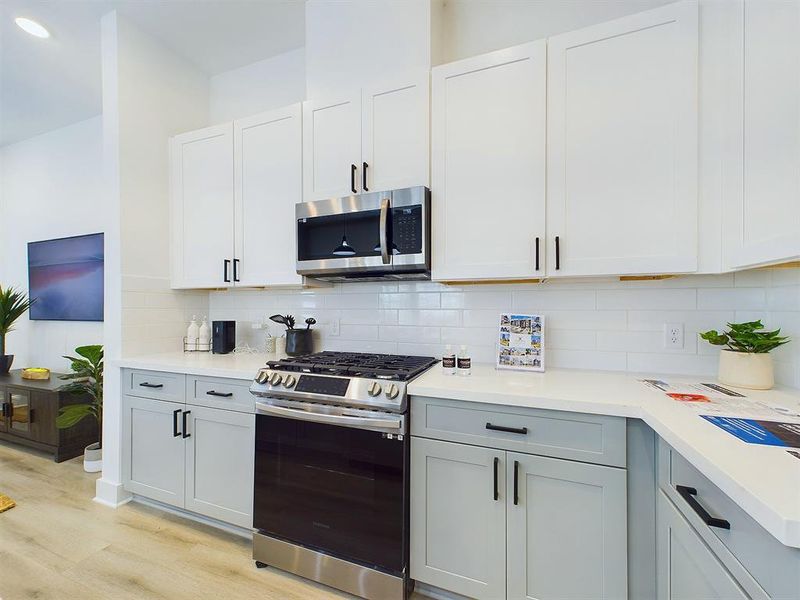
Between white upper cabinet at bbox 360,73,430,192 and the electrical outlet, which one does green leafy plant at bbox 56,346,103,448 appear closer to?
white upper cabinet at bbox 360,73,430,192

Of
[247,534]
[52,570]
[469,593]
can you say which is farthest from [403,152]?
[52,570]

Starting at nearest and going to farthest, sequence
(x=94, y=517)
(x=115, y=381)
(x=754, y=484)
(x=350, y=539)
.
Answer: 1. (x=754, y=484)
2. (x=350, y=539)
3. (x=94, y=517)
4. (x=115, y=381)

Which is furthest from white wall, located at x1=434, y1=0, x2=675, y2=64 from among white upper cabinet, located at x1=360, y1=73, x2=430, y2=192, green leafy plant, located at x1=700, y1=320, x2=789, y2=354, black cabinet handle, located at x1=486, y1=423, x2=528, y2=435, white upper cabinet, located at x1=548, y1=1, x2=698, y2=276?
black cabinet handle, located at x1=486, y1=423, x2=528, y2=435

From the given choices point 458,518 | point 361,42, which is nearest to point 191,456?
point 458,518

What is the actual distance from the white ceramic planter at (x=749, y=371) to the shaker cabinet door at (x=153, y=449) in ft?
8.72

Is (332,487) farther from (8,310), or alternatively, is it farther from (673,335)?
(8,310)

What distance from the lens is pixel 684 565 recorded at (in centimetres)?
103

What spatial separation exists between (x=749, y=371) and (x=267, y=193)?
2.54 metres

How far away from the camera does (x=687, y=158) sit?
149 cm

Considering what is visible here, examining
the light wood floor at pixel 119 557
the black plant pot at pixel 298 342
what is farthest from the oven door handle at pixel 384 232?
the light wood floor at pixel 119 557

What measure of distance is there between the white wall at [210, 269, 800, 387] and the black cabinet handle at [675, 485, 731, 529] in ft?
2.87

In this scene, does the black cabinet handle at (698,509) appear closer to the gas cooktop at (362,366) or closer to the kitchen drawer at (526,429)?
the kitchen drawer at (526,429)

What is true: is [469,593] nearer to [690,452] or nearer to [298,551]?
[298,551]

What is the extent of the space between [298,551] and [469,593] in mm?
789
